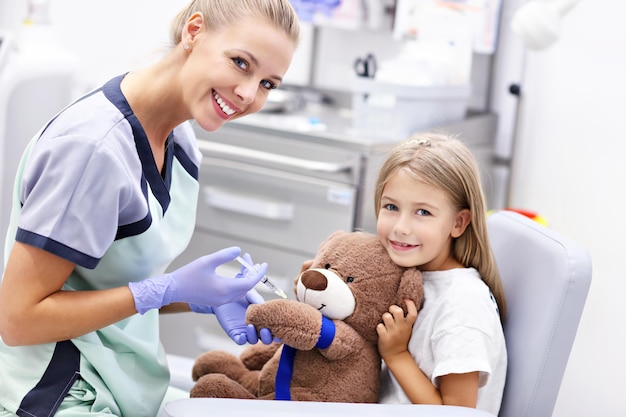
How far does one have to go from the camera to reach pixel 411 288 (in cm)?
137

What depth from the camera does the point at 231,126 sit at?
8.16 ft

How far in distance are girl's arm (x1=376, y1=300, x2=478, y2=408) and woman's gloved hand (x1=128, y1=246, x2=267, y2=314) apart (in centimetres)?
27

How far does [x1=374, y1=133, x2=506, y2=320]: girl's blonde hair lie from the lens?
139 cm

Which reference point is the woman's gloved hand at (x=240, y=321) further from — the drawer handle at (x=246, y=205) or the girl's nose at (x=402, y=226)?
the drawer handle at (x=246, y=205)

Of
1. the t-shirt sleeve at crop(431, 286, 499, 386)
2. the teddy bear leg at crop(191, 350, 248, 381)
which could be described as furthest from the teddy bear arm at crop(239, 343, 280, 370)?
the t-shirt sleeve at crop(431, 286, 499, 386)

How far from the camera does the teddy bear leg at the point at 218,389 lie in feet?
4.56

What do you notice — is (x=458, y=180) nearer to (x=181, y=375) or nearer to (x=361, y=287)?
(x=361, y=287)

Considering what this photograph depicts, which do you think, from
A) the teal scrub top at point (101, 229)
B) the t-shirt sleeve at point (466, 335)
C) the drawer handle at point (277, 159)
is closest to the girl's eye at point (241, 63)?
the teal scrub top at point (101, 229)

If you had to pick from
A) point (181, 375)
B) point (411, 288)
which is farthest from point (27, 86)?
point (411, 288)

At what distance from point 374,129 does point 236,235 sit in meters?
0.53

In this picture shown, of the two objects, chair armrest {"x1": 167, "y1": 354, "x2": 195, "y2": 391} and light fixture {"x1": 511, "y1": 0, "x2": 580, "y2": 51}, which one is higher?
light fixture {"x1": 511, "y1": 0, "x2": 580, "y2": 51}

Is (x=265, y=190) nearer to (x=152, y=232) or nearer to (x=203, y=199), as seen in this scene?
(x=203, y=199)

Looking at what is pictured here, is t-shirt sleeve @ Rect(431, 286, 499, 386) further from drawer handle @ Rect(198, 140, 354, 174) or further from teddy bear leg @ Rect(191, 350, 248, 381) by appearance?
drawer handle @ Rect(198, 140, 354, 174)

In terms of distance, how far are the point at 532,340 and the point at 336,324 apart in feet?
1.05
